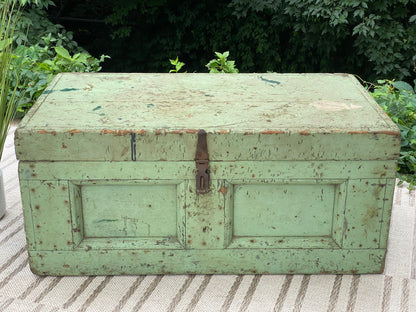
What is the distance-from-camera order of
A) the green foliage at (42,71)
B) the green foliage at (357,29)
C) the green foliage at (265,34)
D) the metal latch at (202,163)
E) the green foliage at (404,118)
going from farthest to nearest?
the green foliage at (265,34) → the green foliage at (357,29) → the green foliage at (42,71) → the green foliage at (404,118) → the metal latch at (202,163)

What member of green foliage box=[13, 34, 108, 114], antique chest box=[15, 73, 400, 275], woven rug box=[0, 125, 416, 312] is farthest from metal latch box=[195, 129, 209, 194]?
green foliage box=[13, 34, 108, 114]

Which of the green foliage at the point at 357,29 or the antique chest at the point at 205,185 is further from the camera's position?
the green foliage at the point at 357,29

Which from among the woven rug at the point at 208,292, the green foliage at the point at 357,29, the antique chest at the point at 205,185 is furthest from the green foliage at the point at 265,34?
the woven rug at the point at 208,292

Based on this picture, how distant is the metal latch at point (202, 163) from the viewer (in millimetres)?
1887

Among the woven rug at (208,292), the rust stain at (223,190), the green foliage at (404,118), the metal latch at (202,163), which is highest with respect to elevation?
the metal latch at (202,163)

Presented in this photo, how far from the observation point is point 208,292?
2.01 m

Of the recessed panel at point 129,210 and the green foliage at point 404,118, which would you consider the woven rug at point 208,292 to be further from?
the green foliage at point 404,118

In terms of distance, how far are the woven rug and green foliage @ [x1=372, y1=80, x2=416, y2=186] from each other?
95 cm

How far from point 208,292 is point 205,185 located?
1.31 ft

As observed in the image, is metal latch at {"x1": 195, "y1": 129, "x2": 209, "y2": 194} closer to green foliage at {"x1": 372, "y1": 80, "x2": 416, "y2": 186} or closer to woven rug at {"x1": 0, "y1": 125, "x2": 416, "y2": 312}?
woven rug at {"x1": 0, "y1": 125, "x2": 416, "y2": 312}

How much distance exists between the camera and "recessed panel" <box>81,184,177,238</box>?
1988 mm

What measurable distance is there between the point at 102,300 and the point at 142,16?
497 cm

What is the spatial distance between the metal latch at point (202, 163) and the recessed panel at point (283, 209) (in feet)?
0.41

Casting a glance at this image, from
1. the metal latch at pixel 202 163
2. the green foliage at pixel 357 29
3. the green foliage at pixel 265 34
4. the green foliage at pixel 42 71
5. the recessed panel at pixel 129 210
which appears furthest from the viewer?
the green foliage at pixel 265 34
